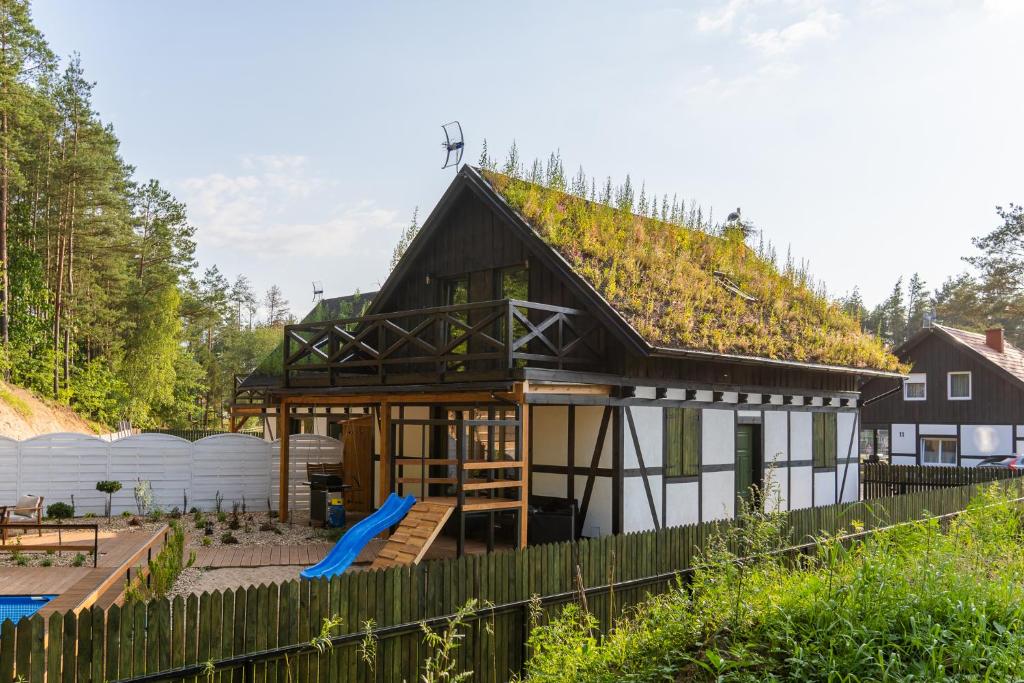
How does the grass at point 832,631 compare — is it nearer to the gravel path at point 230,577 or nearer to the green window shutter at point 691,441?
the gravel path at point 230,577

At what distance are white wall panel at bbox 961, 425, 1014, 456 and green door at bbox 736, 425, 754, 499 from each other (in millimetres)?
20819

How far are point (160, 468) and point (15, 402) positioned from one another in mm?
14819

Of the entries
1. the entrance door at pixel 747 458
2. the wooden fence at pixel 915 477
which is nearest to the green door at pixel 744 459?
the entrance door at pixel 747 458

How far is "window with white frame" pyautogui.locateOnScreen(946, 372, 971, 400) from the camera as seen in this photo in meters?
32.5

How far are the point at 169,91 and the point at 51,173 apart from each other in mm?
18765

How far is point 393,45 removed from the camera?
1212 cm

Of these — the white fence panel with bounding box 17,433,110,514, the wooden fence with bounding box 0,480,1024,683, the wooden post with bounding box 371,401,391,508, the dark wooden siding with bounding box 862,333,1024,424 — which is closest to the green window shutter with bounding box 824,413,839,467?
the wooden post with bounding box 371,401,391,508

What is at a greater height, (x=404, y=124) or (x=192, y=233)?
(x=192, y=233)

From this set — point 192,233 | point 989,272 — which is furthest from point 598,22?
point 192,233

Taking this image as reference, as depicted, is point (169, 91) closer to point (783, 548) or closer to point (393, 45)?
point (393, 45)

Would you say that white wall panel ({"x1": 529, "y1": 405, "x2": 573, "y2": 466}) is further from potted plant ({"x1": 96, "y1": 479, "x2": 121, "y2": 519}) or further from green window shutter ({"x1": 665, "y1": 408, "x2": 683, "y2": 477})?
potted plant ({"x1": 96, "y1": 479, "x2": 121, "y2": 519})

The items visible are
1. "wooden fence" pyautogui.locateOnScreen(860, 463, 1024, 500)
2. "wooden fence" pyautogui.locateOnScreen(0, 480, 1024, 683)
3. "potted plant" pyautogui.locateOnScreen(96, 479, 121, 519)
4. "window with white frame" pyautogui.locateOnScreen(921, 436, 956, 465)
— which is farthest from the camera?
"window with white frame" pyautogui.locateOnScreen(921, 436, 956, 465)

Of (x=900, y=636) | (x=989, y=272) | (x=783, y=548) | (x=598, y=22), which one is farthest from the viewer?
(x=989, y=272)

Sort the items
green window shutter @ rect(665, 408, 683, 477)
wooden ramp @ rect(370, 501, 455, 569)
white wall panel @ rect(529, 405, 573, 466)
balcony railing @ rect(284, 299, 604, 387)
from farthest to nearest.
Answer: green window shutter @ rect(665, 408, 683, 477), white wall panel @ rect(529, 405, 573, 466), balcony railing @ rect(284, 299, 604, 387), wooden ramp @ rect(370, 501, 455, 569)
